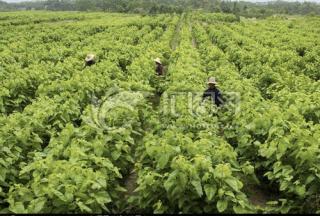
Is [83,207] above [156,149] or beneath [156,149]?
beneath

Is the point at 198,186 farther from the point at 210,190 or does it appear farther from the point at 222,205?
the point at 222,205

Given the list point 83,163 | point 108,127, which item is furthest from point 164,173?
point 108,127

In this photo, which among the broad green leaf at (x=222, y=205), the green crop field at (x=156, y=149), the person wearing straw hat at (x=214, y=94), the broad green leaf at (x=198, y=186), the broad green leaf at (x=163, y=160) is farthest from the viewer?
the person wearing straw hat at (x=214, y=94)

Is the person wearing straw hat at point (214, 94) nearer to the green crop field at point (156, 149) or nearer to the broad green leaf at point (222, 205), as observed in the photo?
the green crop field at point (156, 149)

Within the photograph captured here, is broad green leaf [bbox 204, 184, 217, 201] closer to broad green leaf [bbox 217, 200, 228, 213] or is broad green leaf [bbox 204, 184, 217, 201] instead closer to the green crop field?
the green crop field

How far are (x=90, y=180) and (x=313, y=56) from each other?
572 inches

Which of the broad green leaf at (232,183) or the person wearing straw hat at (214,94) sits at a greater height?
the broad green leaf at (232,183)

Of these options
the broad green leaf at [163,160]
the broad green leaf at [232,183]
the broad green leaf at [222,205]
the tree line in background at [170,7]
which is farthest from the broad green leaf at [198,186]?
the tree line in background at [170,7]

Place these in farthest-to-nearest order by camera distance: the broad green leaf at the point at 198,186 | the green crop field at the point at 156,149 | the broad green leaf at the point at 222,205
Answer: the green crop field at the point at 156,149, the broad green leaf at the point at 198,186, the broad green leaf at the point at 222,205

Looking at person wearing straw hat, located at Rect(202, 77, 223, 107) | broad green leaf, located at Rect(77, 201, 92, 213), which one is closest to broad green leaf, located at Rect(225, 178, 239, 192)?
broad green leaf, located at Rect(77, 201, 92, 213)

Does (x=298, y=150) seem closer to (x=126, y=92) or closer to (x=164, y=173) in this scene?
(x=164, y=173)

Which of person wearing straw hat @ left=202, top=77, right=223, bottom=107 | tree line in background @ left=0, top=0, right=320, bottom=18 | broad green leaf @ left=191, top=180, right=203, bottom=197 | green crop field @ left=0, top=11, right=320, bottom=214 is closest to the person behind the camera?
broad green leaf @ left=191, top=180, right=203, bottom=197

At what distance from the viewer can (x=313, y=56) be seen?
17.9 meters

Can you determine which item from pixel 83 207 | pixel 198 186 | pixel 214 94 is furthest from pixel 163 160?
pixel 214 94
